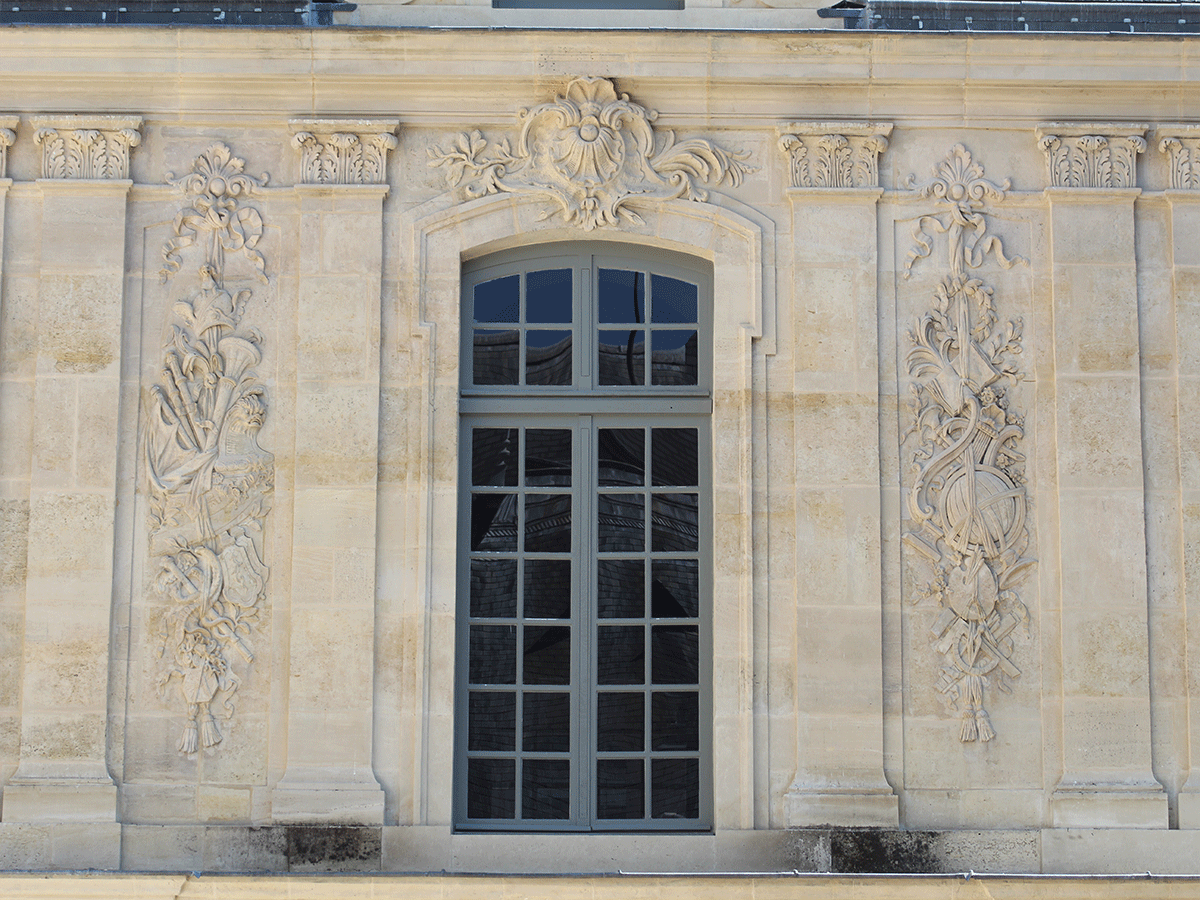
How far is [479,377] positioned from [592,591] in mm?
1430

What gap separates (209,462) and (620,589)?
2.46m

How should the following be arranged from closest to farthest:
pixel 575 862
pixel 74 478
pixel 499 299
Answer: pixel 575 862
pixel 74 478
pixel 499 299

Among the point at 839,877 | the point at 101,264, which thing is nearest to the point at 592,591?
the point at 839,877

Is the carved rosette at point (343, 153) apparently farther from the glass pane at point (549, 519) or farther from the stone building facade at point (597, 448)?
the glass pane at point (549, 519)

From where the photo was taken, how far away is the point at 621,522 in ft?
28.9

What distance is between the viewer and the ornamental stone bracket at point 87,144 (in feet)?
28.4

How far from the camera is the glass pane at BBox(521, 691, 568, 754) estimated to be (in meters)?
8.63

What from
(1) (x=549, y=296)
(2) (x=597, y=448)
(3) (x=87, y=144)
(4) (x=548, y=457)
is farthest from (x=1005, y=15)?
(3) (x=87, y=144)

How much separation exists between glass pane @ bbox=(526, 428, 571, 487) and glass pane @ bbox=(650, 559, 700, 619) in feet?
2.49

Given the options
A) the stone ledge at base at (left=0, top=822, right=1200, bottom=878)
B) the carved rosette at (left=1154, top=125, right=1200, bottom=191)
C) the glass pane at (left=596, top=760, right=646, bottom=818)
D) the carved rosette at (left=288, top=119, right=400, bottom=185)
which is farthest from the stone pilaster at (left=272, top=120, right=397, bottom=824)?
the carved rosette at (left=1154, top=125, right=1200, bottom=191)

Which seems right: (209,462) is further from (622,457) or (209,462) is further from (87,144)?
(622,457)

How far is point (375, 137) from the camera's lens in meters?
8.70

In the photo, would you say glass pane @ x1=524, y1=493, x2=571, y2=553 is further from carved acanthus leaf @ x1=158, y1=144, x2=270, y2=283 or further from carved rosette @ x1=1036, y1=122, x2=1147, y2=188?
carved rosette @ x1=1036, y1=122, x2=1147, y2=188

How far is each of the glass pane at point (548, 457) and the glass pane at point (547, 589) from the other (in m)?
0.48
